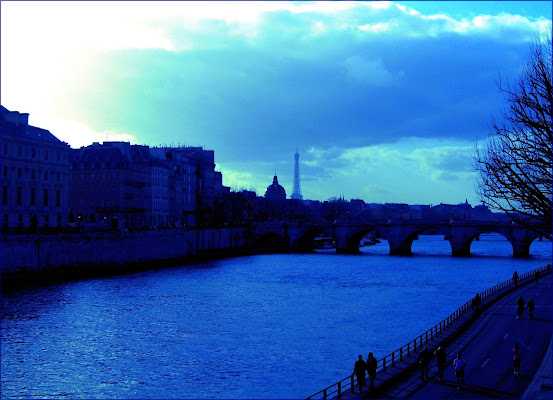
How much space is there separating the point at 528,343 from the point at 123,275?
5104 cm

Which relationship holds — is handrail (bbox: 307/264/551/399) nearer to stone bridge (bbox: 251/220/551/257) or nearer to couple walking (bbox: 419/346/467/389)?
couple walking (bbox: 419/346/467/389)

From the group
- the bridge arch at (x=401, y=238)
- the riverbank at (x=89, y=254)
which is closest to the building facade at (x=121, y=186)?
the riverbank at (x=89, y=254)

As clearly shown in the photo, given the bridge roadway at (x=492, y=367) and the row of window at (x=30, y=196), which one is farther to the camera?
the row of window at (x=30, y=196)

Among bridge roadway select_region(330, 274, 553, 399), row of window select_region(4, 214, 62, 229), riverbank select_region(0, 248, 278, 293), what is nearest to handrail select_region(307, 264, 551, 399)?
bridge roadway select_region(330, 274, 553, 399)

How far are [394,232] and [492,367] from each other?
3748 inches

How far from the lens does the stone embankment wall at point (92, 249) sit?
213 ft

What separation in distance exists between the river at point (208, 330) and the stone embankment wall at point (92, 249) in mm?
5073

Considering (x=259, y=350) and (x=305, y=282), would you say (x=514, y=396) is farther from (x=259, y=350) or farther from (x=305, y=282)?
(x=305, y=282)

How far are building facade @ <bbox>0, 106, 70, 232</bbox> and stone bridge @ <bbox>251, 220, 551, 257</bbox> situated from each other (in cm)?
5510

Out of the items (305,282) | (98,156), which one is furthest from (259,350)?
(98,156)

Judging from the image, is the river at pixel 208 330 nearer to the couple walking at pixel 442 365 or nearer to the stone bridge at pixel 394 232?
the couple walking at pixel 442 365

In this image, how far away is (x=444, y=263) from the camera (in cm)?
9750

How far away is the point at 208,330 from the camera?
141ft

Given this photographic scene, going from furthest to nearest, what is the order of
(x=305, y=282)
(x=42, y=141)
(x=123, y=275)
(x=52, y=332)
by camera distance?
1. (x=42, y=141)
2. (x=123, y=275)
3. (x=305, y=282)
4. (x=52, y=332)
